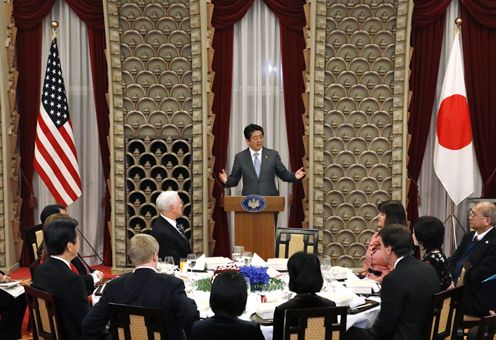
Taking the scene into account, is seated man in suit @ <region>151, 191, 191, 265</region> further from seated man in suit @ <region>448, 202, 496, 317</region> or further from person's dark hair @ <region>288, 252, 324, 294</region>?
seated man in suit @ <region>448, 202, 496, 317</region>

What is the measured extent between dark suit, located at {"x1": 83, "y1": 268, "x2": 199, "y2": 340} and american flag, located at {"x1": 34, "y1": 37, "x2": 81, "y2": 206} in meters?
4.67

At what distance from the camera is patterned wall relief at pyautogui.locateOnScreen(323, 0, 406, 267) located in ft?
26.1

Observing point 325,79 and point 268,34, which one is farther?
point 268,34

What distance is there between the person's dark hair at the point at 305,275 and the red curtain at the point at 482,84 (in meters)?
5.28

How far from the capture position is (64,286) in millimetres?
4176

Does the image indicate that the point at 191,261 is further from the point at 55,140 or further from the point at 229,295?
the point at 55,140

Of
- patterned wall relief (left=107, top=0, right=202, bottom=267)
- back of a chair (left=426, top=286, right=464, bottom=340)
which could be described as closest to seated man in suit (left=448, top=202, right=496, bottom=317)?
back of a chair (left=426, top=286, right=464, bottom=340)

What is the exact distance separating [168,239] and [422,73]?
4.35m

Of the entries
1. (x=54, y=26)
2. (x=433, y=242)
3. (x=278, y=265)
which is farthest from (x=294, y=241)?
(x=54, y=26)

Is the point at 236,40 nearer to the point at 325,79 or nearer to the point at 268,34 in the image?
the point at 268,34

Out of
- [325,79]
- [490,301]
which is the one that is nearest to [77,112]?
[325,79]

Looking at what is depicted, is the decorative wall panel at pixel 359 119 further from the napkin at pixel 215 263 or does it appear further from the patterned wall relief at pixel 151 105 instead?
the napkin at pixel 215 263

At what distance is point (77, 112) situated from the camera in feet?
29.0

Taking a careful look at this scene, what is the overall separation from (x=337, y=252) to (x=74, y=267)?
3908 millimetres
